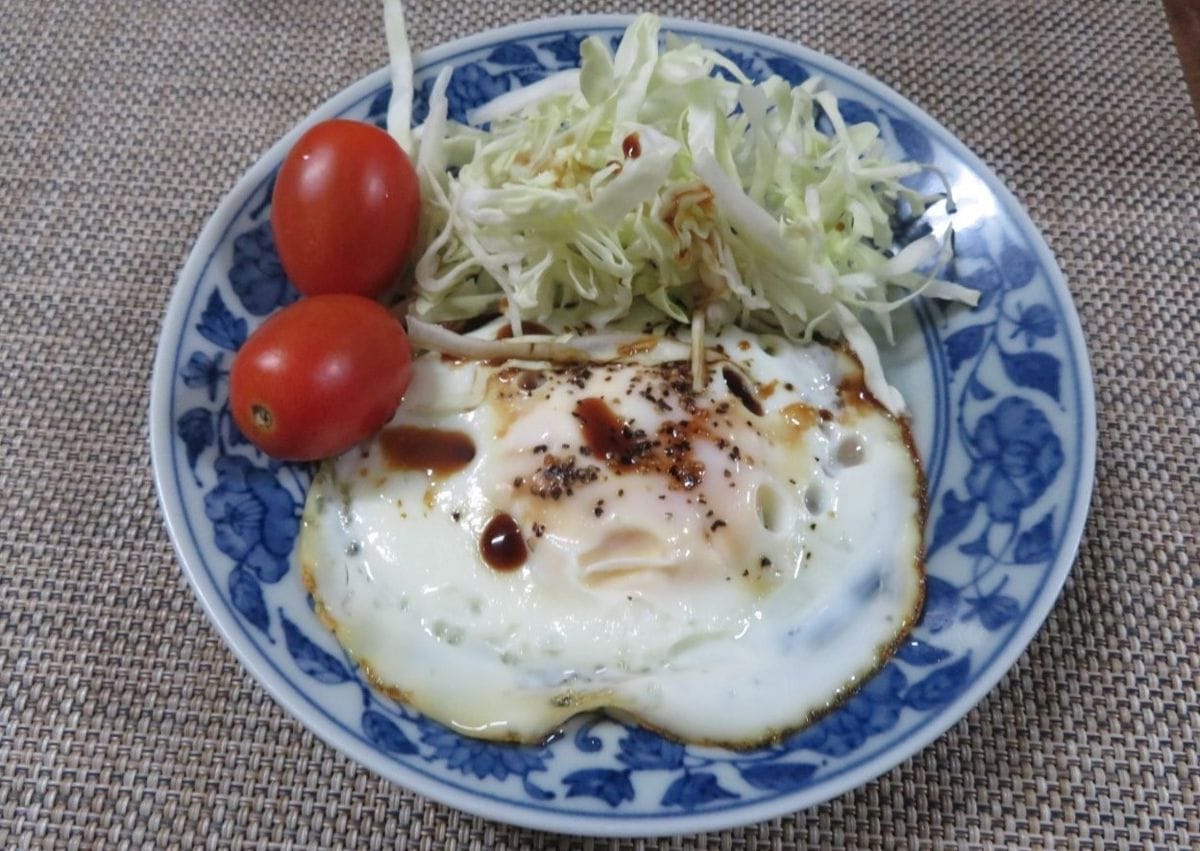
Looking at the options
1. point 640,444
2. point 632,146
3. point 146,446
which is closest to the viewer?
point 640,444

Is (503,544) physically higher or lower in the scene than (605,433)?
lower

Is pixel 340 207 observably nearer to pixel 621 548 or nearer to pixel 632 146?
pixel 632 146

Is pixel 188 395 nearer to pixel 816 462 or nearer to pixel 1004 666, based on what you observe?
pixel 816 462

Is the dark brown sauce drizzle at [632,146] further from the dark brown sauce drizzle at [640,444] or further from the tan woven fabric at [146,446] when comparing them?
the tan woven fabric at [146,446]

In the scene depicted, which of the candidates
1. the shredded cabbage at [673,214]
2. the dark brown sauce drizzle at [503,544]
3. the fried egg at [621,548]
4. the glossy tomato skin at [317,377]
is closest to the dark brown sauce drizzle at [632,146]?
the shredded cabbage at [673,214]

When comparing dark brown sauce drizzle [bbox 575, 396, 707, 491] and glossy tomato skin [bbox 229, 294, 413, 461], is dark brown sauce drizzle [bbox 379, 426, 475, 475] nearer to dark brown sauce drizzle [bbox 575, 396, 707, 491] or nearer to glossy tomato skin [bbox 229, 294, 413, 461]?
glossy tomato skin [bbox 229, 294, 413, 461]

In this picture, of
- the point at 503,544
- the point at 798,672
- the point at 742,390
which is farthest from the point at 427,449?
the point at 798,672
